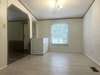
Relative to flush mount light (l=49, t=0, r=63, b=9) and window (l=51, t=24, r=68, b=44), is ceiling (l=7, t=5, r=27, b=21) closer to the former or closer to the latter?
flush mount light (l=49, t=0, r=63, b=9)

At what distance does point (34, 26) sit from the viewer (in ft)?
28.0

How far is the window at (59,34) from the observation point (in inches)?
328

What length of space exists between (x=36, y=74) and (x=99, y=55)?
2.39 metres

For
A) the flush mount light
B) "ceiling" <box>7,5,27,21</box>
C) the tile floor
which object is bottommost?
the tile floor

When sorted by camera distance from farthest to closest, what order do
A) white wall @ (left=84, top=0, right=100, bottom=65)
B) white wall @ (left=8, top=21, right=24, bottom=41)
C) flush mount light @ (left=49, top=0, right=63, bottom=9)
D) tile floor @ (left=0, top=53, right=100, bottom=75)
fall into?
1. white wall @ (left=8, top=21, right=24, bottom=41)
2. flush mount light @ (left=49, top=0, right=63, bottom=9)
3. white wall @ (left=84, top=0, right=100, bottom=65)
4. tile floor @ (left=0, top=53, right=100, bottom=75)

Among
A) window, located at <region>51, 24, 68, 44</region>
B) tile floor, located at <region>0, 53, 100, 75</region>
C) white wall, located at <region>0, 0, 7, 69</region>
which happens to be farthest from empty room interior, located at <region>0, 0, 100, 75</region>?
white wall, located at <region>0, 0, 7, 69</region>

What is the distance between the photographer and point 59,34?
27.7 feet

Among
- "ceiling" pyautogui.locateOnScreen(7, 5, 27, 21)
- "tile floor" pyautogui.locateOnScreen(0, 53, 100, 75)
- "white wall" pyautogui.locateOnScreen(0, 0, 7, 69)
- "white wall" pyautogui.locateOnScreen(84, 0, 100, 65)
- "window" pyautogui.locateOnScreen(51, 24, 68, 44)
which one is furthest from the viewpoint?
Result: "window" pyautogui.locateOnScreen(51, 24, 68, 44)

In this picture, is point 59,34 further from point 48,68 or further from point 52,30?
point 48,68

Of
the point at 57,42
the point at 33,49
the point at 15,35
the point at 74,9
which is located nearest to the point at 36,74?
the point at 33,49

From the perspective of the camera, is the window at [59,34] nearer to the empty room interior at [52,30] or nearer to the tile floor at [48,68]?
the empty room interior at [52,30]

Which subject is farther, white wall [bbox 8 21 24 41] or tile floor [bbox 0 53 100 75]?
white wall [bbox 8 21 24 41]

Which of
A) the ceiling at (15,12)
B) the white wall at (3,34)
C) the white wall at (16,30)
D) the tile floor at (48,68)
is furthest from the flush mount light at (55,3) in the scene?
the white wall at (16,30)

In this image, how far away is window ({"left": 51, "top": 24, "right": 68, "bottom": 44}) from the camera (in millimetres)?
8328
